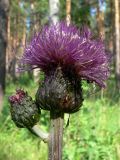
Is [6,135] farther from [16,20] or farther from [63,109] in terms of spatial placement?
[16,20]

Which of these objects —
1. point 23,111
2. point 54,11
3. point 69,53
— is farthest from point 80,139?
point 54,11

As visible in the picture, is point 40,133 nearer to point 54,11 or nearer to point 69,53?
point 69,53

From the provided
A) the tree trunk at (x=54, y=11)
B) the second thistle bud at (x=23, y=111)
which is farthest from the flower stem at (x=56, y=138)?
the tree trunk at (x=54, y=11)

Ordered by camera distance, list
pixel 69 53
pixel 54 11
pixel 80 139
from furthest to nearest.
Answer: pixel 54 11 → pixel 80 139 → pixel 69 53

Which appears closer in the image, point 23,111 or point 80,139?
point 23,111

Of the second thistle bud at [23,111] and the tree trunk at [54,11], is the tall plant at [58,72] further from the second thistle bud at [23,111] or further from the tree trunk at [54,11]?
the tree trunk at [54,11]
